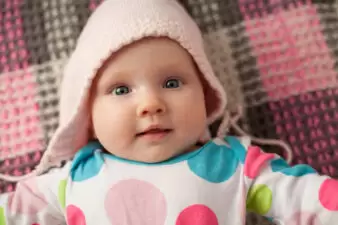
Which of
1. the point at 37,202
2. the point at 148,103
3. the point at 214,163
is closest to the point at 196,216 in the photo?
the point at 214,163

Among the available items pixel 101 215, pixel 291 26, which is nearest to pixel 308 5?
pixel 291 26

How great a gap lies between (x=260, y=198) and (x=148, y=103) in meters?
0.26

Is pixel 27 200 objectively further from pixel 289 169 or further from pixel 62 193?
pixel 289 169

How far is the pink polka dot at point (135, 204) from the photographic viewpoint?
0.84 meters

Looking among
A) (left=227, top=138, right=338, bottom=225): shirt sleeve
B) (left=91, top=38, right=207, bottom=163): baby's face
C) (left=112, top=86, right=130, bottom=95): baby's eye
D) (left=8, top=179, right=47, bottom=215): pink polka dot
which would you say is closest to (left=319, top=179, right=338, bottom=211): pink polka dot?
(left=227, top=138, right=338, bottom=225): shirt sleeve

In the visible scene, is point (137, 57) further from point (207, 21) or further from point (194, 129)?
point (207, 21)

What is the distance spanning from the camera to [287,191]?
32.9 inches

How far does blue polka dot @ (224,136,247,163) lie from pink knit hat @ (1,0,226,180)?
75mm

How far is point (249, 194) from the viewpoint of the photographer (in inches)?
34.3

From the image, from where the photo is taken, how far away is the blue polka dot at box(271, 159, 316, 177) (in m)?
0.86

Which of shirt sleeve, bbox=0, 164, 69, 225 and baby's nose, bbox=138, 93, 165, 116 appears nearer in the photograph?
baby's nose, bbox=138, 93, 165, 116

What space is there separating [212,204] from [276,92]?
1.16 ft

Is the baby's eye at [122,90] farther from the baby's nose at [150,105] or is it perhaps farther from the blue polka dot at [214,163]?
the blue polka dot at [214,163]

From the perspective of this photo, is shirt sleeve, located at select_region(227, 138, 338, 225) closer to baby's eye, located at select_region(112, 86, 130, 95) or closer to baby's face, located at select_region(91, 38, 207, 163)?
baby's face, located at select_region(91, 38, 207, 163)
